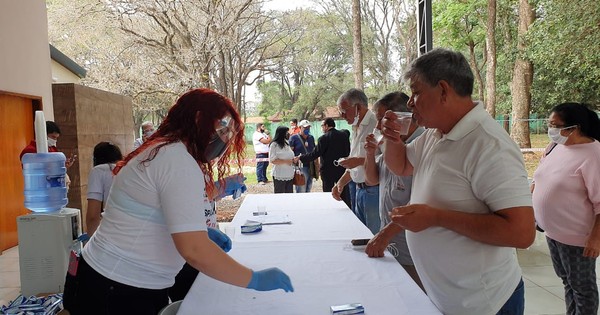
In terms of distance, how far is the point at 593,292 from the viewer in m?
2.27

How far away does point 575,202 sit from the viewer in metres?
2.32

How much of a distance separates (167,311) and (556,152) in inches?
88.9

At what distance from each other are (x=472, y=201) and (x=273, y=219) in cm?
161

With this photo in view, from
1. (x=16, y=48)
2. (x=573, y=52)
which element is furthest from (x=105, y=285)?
(x=573, y=52)

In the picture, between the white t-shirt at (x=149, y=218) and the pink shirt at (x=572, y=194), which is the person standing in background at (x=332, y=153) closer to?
the pink shirt at (x=572, y=194)

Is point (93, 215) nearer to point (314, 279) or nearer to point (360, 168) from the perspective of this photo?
point (314, 279)

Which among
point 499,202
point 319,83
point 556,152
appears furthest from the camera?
point 319,83

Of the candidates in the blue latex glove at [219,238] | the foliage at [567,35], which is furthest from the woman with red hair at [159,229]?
the foliage at [567,35]

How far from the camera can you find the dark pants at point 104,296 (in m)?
1.32

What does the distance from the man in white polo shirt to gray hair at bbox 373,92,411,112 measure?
1.01 metres

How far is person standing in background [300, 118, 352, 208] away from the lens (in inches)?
205

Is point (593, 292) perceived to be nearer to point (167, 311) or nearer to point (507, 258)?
point (507, 258)

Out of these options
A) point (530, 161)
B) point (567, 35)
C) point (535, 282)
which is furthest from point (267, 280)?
point (530, 161)

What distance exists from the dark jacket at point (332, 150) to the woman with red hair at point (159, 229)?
382cm
